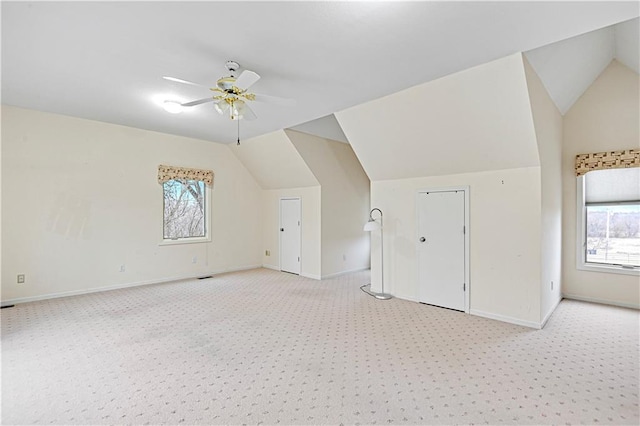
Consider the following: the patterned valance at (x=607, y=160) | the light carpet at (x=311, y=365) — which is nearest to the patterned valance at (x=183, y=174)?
the light carpet at (x=311, y=365)

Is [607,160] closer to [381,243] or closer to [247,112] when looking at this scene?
[381,243]

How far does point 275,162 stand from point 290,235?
1.61 m

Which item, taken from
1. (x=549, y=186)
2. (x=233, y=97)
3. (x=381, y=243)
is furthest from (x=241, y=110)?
(x=549, y=186)

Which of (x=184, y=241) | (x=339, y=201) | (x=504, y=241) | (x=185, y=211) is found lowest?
(x=184, y=241)

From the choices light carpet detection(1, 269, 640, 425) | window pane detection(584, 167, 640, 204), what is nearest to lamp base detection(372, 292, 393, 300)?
light carpet detection(1, 269, 640, 425)

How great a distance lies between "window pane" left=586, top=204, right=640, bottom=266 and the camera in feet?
14.5

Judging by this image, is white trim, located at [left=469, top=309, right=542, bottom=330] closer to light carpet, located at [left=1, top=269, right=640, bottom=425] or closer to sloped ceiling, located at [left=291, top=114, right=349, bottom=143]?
light carpet, located at [left=1, top=269, right=640, bottom=425]

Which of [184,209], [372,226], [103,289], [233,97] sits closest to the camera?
[233,97]

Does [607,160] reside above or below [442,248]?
above

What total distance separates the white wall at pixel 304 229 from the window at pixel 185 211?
57.5 inches

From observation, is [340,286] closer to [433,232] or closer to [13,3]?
[433,232]

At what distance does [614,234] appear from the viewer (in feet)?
14.9

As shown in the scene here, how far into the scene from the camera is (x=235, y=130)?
5.62 meters

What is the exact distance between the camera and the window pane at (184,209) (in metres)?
6.08
